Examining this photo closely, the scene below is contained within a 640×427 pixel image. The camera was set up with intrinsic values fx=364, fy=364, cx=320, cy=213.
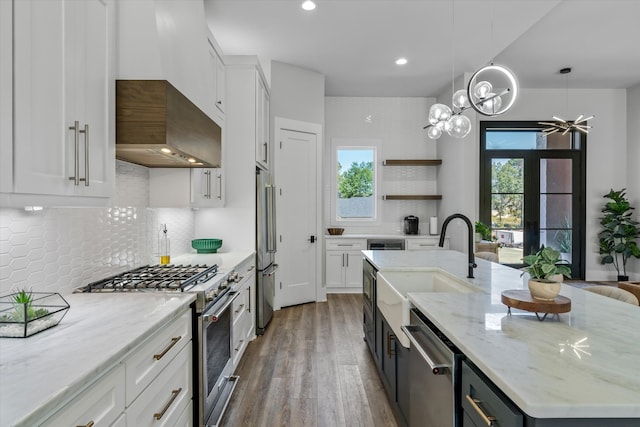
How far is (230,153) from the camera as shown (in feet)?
12.2

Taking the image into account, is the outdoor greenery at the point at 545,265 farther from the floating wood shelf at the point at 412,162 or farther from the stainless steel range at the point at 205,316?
the floating wood shelf at the point at 412,162

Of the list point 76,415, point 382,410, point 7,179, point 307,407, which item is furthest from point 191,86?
point 382,410

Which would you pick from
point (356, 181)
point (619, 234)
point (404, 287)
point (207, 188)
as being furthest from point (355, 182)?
point (619, 234)

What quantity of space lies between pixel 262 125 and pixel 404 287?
7.98ft

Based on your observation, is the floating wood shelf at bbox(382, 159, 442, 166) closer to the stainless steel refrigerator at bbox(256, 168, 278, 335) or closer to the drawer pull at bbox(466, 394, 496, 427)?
the stainless steel refrigerator at bbox(256, 168, 278, 335)

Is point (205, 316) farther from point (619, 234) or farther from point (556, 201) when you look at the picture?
point (619, 234)

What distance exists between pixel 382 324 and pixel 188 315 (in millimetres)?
1380

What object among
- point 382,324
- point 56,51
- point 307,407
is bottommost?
point 307,407

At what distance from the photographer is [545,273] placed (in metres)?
1.38

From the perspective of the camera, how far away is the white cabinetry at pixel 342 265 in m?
5.74

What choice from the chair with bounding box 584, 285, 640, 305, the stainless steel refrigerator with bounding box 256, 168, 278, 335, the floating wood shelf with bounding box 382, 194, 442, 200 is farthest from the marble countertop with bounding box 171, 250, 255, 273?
the floating wood shelf with bounding box 382, 194, 442, 200

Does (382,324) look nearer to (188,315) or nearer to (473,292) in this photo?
(473,292)

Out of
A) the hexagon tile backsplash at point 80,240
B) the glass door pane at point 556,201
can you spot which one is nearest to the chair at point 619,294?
the hexagon tile backsplash at point 80,240

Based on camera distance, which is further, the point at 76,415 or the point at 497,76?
the point at 497,76
